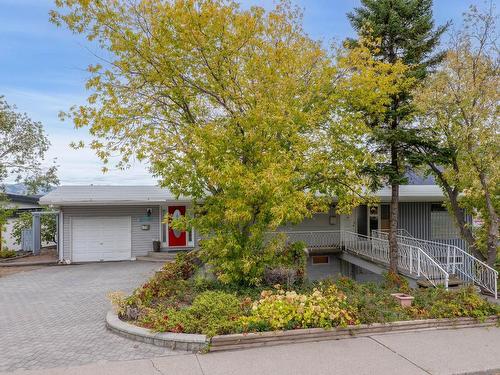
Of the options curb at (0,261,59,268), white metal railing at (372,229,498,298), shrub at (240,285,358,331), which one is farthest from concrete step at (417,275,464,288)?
curb at (0,261,59,268)

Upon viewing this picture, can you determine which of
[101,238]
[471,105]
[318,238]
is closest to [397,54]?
[471,105]

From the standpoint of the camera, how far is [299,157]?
8.19 m

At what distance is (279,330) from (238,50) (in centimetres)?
607

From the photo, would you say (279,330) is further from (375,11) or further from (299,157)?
(375,11)

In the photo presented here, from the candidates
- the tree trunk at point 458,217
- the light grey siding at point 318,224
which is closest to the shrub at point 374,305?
the tree trunk at point 458,217

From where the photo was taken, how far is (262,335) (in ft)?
18.7

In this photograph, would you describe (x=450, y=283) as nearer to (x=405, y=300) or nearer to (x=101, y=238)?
(x=405, y=300)

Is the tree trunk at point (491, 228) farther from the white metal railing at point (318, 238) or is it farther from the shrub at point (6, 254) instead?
the shrub at point (6, 254)

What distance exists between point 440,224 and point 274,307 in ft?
45.2

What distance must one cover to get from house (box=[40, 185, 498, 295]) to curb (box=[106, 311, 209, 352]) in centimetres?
877

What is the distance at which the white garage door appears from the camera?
15.3 meters

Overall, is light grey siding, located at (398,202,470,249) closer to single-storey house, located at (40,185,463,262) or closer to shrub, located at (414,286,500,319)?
single-storey house, located at (40,185,463,262)

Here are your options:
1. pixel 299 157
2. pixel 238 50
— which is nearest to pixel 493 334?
pixel 299 157

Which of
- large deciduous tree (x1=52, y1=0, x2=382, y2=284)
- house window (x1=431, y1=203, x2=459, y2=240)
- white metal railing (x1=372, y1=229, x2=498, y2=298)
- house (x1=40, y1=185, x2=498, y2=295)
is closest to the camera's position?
large deciduous tree (x1=52, y1=0, x2=382, y2=284)
